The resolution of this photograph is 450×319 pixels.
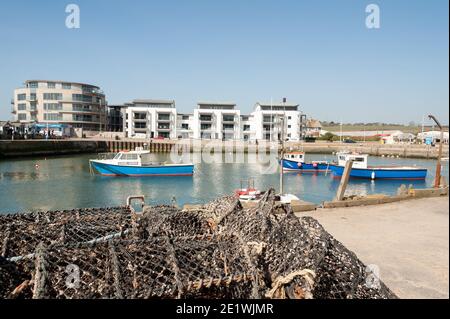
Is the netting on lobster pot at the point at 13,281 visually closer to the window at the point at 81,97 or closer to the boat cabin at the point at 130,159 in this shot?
the boat cabin at the point at 130,159

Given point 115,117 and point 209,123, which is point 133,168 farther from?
point 115,117

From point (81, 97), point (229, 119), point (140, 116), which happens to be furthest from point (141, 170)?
point (81, 97)

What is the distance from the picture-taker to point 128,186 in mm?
22844

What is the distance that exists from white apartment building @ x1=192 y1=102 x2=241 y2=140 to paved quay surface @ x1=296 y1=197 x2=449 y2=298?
50340 millimetres

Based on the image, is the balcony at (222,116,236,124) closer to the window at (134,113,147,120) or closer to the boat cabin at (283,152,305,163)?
the window at (134,113,147,120)

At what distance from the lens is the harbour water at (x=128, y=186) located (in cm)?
1784

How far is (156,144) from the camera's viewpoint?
49.3 metres

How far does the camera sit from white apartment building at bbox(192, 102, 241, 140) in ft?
196

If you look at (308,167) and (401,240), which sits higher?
(401,240)

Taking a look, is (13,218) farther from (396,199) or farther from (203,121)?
→ (203,121)

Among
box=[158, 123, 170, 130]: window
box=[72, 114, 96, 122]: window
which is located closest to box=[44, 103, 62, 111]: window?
box=[72, 114, 96, 122]: window

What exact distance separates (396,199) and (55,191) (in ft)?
59.1

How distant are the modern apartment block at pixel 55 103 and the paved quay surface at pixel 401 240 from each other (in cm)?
5891

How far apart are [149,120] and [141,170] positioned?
1354 inches
